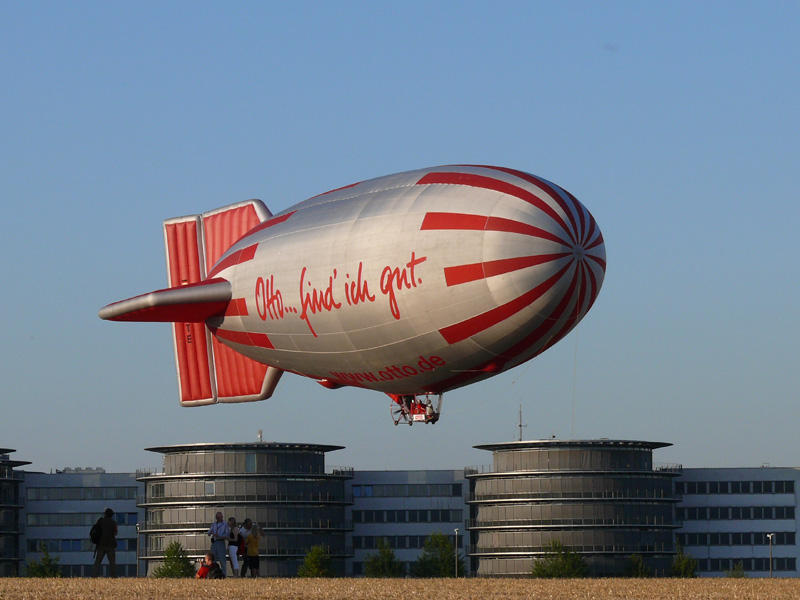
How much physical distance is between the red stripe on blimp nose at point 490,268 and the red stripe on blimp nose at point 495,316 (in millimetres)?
640

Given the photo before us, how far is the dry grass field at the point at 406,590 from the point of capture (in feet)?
102

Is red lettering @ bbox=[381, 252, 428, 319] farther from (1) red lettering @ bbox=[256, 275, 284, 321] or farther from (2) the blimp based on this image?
(1) red lettering @ bbox=[256, 275, 284, 321]

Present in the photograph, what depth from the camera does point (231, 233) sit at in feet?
186

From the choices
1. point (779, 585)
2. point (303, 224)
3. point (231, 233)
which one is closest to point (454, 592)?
point (779, 585)

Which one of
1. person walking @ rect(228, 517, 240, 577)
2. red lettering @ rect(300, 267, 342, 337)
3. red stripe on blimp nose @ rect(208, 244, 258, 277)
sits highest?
red stripe on blimp nose @ rect(208, 244, 258, 277)

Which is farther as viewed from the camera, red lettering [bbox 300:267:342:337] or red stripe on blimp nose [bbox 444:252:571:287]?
red lettering [bbox 300:267:342:337]

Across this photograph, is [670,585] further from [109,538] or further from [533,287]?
[109,538]

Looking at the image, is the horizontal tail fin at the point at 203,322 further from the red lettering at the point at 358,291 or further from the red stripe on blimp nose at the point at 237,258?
the red lettering at the point at 358,291

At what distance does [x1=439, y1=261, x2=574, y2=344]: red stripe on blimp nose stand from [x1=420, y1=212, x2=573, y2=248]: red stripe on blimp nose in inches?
47.0

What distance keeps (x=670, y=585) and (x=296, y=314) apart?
1529 centimetres

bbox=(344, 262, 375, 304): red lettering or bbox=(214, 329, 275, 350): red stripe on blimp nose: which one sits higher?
bbox=(344, 262, 375, 304): red lettering

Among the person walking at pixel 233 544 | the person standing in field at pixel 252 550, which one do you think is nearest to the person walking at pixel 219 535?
the person walking at pixel 233 544

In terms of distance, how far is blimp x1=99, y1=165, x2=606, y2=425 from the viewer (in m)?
40.4

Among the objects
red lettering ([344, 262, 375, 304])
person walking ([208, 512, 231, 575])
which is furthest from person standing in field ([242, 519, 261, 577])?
red lettering ([344, 262, 375, 304])
